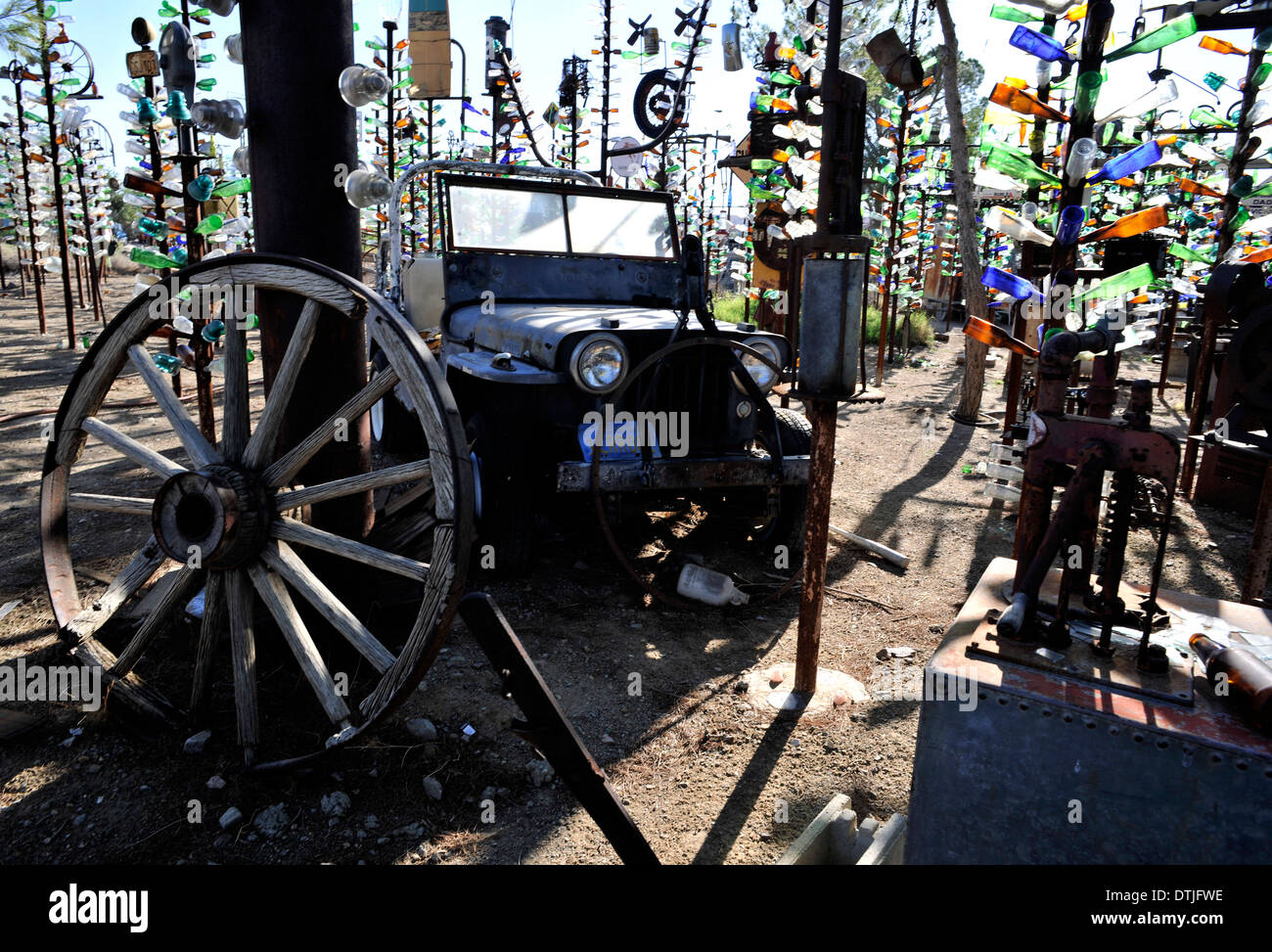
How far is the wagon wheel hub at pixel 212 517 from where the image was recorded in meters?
2.39

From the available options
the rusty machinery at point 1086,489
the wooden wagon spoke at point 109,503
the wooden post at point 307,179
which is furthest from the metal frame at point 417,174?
the rusty machinery at point 1086,489

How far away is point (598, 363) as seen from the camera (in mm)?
3820

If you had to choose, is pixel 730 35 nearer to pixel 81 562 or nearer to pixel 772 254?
pixel 772 254

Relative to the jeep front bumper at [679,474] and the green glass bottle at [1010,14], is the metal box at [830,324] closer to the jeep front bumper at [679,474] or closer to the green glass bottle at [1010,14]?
the jeep front bumper at [679,474]

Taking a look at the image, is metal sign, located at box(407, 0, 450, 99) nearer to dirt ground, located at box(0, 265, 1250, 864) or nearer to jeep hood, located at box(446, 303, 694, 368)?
jeep hood, located at box(446, 303, 694, 368)

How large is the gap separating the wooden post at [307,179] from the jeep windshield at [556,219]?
208 centimetres

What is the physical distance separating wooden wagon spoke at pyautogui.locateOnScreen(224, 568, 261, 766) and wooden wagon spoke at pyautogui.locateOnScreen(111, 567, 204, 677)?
159 mm

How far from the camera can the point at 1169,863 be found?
5.54 feet

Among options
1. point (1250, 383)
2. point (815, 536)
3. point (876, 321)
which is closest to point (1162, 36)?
point (1250, 383)

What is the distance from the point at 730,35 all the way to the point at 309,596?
7.07 metres

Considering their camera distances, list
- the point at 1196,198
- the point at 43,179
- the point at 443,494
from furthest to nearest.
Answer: the point at 43,179 → the point at 1196,198 → the point at 443,494

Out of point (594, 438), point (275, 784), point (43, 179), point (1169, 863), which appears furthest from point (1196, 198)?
point (43, 179)

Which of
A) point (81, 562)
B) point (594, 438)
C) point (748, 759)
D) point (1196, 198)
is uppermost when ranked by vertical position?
point (1196, 198)
